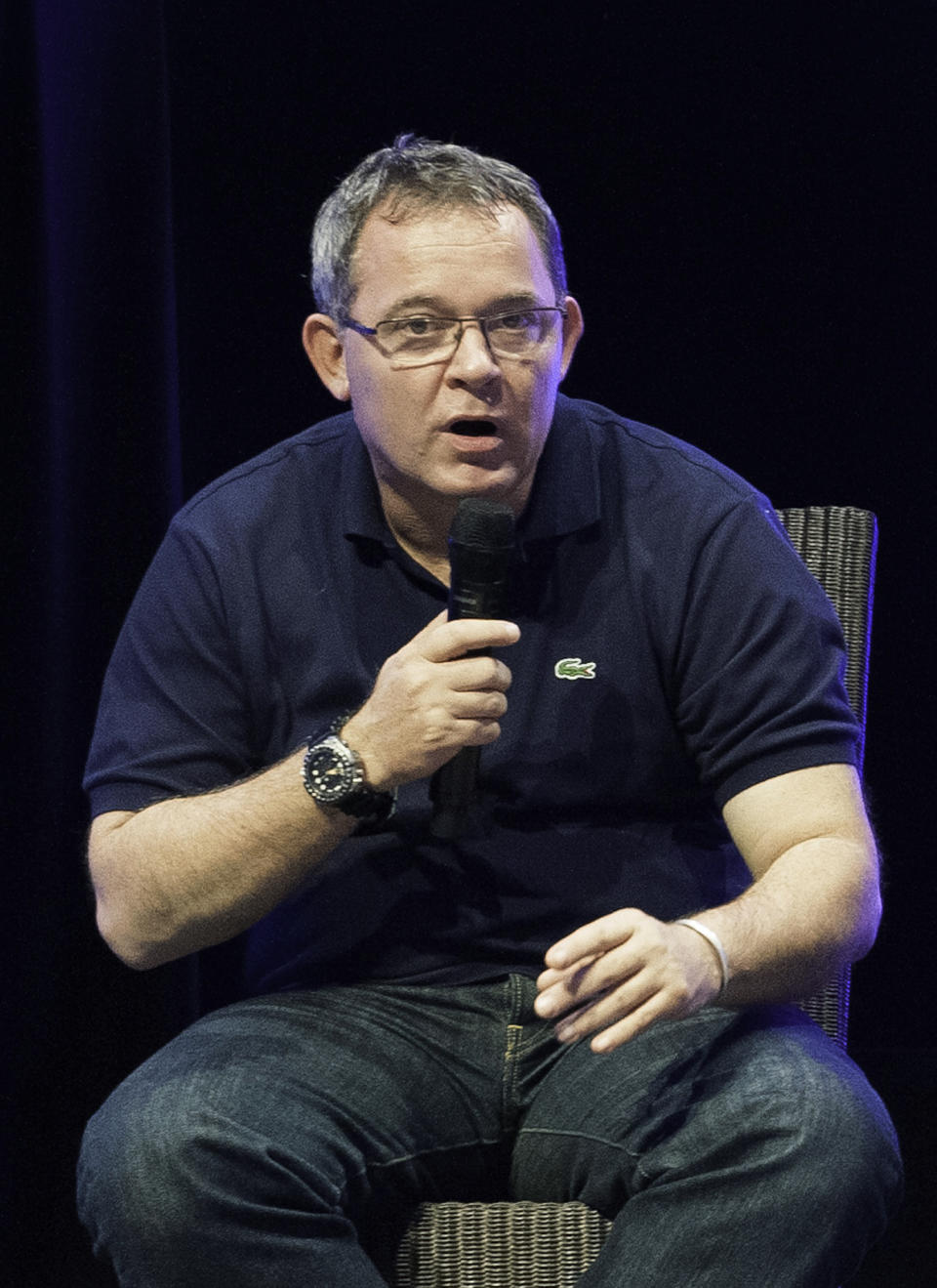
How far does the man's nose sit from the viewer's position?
1.69m

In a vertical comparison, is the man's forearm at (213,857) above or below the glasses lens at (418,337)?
below

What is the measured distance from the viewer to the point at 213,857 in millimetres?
1591

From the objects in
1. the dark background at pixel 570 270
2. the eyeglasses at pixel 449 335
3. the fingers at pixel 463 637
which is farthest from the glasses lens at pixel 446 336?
the dark background at pixel 570 270

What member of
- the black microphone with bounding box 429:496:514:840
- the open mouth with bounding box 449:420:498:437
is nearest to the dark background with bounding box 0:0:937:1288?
the open mouth with bounding box 449:420:498:437

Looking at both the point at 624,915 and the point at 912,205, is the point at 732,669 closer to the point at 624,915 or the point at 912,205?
the point at 624,915

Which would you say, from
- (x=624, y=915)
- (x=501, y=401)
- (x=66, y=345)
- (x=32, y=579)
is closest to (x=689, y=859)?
(x=624, y=915)

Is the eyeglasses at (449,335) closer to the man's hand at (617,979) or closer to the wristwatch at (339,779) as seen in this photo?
the wristwatch at (339,779)

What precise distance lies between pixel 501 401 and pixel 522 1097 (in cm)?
73

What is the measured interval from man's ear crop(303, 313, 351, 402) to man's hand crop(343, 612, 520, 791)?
0.52 metres

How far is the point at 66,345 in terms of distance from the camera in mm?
2324

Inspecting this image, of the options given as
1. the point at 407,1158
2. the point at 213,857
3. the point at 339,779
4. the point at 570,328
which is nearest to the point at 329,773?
the point at 339,779

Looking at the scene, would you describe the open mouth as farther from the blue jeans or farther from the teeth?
the blue jeans

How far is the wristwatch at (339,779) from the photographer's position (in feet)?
5.07

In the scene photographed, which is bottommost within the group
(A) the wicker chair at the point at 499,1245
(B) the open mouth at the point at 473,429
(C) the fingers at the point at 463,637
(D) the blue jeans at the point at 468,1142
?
(A) the wicker chair at the point at 499,1245
